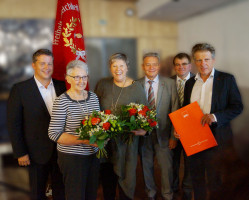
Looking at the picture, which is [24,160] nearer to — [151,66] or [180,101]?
[151,66]

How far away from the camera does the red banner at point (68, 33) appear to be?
7.52 ft

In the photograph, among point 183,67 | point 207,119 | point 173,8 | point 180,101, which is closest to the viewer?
point 207,119

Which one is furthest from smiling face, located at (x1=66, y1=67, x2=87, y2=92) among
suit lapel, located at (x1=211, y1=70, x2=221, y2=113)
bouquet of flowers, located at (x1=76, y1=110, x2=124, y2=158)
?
suit lapel, located at (x1=211, y1=70, x2=221, y2=113)

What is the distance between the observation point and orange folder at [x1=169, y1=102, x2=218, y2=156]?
1893 mm

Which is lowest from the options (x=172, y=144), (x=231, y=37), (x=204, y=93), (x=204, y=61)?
(x=172, y=144)

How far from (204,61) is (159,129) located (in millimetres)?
809

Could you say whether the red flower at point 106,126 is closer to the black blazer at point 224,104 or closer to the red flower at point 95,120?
the red flower at point 95,120

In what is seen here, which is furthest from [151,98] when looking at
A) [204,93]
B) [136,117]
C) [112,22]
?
[112,22]

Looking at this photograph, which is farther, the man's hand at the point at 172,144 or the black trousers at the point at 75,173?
the man's hand at the point at 172,144

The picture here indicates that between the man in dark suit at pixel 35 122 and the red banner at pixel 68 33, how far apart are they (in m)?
0.33

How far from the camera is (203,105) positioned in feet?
6.48

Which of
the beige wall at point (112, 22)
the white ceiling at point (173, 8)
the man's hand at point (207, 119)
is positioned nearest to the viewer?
the man's hand at point (207, 119)

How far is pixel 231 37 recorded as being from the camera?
4527 mm

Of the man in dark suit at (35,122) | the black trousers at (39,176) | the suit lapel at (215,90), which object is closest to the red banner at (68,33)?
the man in dark suit at (35,122)
